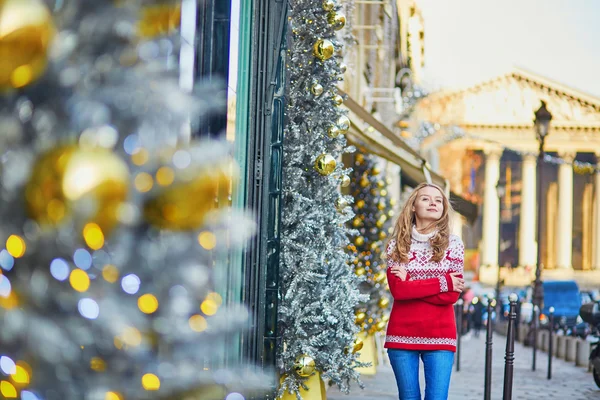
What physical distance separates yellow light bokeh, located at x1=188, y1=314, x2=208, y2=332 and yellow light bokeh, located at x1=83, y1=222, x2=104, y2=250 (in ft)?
0.58

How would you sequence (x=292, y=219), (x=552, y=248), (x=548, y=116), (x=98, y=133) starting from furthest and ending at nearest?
(x=552, y=248), (x=548, y=116), (x=292, y=219), (x=98, y=133)

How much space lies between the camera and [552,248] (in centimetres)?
9344

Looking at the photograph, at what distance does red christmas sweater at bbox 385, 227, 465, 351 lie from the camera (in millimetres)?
4930

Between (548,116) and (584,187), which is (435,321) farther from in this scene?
(584,187)

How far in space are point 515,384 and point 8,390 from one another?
12006 mm

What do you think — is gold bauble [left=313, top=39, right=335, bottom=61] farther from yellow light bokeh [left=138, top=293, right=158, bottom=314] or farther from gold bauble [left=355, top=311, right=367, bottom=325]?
yellow light bokeh [left=138, top=293, right=158, bottom=314]

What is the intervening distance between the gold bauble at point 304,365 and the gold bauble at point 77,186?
5.55 metres

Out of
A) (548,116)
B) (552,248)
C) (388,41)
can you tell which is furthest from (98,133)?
(552,248)

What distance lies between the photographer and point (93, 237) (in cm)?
134

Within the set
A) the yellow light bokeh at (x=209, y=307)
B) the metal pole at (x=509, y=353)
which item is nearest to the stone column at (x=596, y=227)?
the metal pole at (x=509, y=353)

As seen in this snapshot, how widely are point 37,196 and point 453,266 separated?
152 inches

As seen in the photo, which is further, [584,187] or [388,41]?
[584,187]

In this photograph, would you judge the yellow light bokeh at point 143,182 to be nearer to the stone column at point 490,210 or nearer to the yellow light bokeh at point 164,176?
the yellow light bokeh at point 164,176

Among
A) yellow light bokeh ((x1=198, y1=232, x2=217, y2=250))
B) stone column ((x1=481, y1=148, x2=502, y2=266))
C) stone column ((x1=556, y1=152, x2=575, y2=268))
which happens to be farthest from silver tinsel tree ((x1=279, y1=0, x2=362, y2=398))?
stone column ((x1=556, y1=152, x2=575, y2=268))
